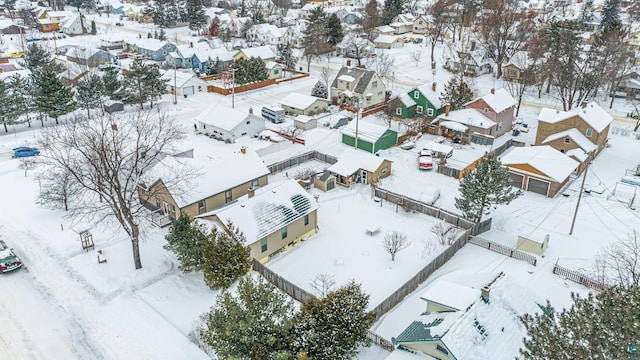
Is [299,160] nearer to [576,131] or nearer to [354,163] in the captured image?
[354,163]

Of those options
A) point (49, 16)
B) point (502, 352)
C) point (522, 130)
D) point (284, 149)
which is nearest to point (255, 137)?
point (284, 149)

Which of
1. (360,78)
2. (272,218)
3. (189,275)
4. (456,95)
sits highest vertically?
(360,78)

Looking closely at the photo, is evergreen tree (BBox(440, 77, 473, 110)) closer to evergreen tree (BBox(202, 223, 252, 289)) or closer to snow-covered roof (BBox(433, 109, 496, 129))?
snow-covered roof (BBox(433, 109, 496, 129))

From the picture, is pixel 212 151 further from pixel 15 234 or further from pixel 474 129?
pixel 474 129

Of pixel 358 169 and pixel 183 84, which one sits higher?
pixel 183 84

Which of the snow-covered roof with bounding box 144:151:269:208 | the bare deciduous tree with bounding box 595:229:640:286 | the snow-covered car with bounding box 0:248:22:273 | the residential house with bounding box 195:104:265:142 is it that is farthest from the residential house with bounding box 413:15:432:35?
the snow-covered car with bounding box 0:248:22:273

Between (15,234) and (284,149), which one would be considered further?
(284,149)

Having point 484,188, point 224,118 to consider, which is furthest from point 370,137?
point 484,188
